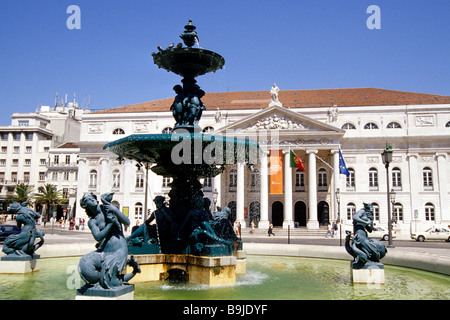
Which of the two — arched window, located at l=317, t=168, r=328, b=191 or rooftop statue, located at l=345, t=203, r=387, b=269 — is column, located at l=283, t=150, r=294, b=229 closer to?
arched window, located at l=317, t=168, r=328, b=191

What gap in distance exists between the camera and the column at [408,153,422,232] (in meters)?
45.8

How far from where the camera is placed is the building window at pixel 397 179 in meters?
47.2

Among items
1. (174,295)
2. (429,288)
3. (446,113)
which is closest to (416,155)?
(446,113)

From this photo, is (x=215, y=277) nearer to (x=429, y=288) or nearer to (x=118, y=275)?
(x=118, y=275)

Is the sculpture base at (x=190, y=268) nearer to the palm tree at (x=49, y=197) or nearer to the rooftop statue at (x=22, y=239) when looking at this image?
the rooftop statue at (x=22, y=239)

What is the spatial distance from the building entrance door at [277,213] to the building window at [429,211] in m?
16.3

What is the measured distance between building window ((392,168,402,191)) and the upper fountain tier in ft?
136

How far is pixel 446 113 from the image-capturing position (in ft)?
156

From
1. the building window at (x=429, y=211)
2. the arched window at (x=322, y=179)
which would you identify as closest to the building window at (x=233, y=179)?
the arched window at (x=322, y=179)

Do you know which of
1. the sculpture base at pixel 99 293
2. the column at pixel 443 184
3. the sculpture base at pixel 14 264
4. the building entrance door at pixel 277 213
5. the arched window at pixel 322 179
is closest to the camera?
the sculpture base at pixel 99 293

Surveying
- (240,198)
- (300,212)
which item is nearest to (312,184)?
(300,212)

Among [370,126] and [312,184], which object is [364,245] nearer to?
[312,184]

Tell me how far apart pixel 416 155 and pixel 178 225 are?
43.8m

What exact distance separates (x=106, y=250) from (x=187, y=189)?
4.44 m
